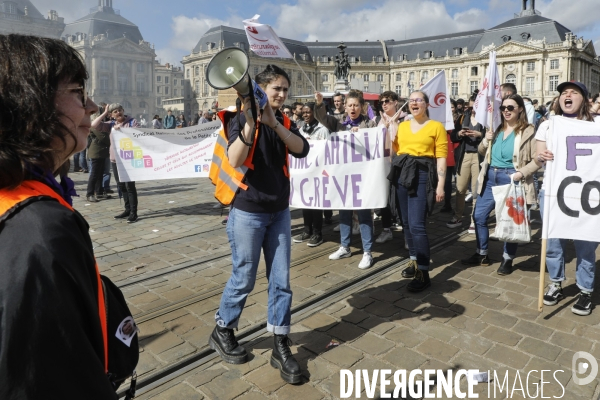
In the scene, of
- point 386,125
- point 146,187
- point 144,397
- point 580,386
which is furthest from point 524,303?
point 146,187

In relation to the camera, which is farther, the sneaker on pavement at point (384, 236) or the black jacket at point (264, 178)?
the sneaker on pavement at point (384, 236)

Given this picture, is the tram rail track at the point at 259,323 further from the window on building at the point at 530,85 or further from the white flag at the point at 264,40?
the window on building at the point at 530,85

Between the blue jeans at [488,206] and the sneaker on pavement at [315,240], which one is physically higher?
the blue jeans at [488,206]

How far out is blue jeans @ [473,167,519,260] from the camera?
5133 millimetres

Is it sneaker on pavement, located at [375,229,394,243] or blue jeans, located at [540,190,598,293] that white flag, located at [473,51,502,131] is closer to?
blue jeans, located at [540,190,598,293]

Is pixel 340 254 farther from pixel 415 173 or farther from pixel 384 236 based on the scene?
pixel 415 173

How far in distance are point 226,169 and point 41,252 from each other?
7.42 feet

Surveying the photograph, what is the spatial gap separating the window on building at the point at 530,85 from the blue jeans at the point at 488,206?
3661 inches

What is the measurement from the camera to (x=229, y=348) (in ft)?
10.7

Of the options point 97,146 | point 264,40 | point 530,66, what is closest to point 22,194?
point 264,40

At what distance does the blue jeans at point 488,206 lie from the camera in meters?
5.13

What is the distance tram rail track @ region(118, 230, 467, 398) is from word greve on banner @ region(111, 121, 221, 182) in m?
3.89

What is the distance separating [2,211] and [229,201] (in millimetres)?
2147

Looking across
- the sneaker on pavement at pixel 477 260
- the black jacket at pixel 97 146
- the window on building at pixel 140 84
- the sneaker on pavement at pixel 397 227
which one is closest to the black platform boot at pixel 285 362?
the sneaker on pavement at pixel 477 260
